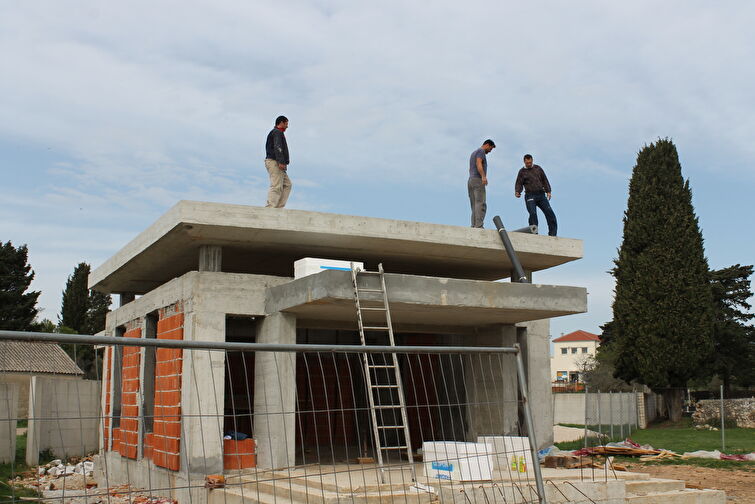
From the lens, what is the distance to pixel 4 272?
164 ft

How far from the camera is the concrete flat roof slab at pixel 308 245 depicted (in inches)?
463

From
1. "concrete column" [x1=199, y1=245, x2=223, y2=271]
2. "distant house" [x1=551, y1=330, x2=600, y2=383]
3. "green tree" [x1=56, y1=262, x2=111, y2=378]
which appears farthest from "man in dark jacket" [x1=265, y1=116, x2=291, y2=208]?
"distant house" [x1=551, y1=330, x2=600, y2=383]

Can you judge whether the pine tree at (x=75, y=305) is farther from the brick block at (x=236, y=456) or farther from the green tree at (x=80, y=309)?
the brick block at (x=236, y=456)

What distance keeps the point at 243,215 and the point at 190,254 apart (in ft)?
7.90

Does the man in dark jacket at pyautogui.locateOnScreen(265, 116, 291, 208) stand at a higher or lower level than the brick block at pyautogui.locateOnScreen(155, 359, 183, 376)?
higher

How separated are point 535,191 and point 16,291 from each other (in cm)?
4430

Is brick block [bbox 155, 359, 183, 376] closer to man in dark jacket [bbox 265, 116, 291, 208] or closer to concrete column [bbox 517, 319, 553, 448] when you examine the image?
man in dark jacket [bbox 265, 116, 291, 208]

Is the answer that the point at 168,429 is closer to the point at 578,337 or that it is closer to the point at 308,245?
the point at 308,245

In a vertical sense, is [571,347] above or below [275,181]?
below

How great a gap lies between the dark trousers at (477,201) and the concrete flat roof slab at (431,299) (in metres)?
1.85

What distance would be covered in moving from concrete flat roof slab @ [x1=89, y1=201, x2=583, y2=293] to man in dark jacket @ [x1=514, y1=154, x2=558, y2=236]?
66cm

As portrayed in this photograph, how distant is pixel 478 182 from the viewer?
14258 mm

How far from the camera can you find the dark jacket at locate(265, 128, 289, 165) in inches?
503

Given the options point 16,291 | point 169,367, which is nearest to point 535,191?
point 169,367
